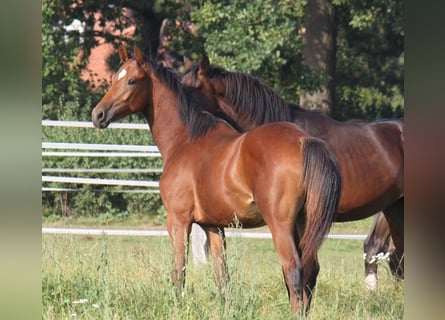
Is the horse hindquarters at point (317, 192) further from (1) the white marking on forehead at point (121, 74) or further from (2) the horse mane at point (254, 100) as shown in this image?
(1) the white marking on forehead at point (121, 74)

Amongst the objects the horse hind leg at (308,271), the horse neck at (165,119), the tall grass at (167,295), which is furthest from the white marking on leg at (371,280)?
the horse neck at (165,119)

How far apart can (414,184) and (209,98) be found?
5.91 meters

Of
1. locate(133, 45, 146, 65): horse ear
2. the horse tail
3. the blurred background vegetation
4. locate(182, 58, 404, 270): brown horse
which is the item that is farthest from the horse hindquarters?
the blurred background vegetation

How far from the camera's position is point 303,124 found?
6.63 meters

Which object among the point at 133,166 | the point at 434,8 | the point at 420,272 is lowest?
the point at 133,166

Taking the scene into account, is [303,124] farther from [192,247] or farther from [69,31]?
[69,31]

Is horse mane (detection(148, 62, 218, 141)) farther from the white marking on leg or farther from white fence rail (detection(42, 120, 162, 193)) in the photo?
white fence rail (detection(42, 120, 162, 193))

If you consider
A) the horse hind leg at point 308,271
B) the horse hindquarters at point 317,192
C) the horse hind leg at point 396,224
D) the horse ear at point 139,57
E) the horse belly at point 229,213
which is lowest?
the horse hind leg at point 396,224

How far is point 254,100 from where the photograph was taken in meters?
6.65

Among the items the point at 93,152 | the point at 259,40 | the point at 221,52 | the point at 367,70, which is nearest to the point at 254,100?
the point at 93,152

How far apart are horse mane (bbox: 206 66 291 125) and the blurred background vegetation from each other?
5.92 meters

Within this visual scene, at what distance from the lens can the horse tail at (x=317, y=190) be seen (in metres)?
4.93

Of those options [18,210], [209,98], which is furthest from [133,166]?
[18,210]

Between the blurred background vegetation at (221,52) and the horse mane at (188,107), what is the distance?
610cm
